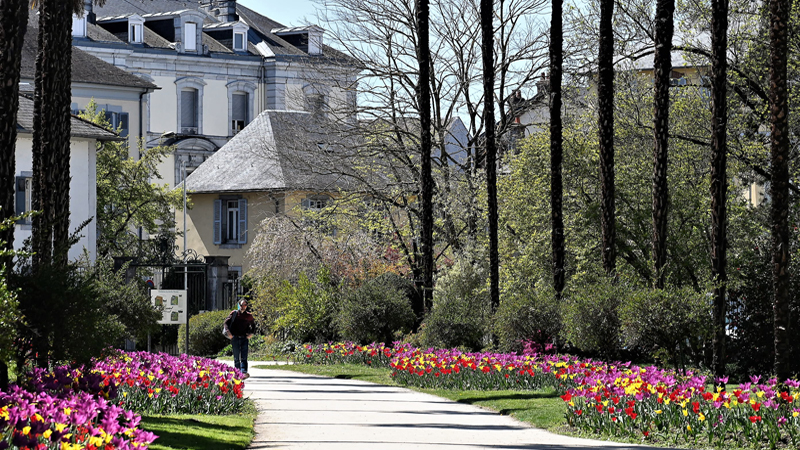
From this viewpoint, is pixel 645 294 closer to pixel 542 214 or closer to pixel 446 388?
pixel 446 388

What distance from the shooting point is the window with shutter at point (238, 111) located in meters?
75.3

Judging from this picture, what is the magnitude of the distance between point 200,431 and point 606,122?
12.4m

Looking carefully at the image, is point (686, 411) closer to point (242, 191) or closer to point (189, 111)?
point (242, 191)

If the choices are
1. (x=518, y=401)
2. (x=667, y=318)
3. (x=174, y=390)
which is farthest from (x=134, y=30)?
(x=518, y=401)

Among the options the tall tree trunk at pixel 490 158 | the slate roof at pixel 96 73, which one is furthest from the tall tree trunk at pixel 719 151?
the slate roof at pixel 96 73

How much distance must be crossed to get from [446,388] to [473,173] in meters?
17.1

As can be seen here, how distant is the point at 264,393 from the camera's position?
20.0m

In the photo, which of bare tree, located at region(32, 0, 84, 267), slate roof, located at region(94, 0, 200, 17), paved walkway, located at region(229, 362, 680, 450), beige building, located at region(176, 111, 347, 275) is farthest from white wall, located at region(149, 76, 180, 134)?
bare tree, located at region(32, 0, 84, 267)

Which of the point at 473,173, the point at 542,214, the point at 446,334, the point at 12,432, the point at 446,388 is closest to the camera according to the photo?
the point at 12,432

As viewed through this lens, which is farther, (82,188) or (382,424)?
(82,188)

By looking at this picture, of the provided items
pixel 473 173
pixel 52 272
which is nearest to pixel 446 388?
pixel 52 272

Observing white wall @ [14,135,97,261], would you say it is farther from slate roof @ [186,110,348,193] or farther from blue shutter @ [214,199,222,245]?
blue shutter @ [214,199,222,245]

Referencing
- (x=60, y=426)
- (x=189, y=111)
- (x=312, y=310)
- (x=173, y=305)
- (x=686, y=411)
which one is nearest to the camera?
(x=60, y=426)

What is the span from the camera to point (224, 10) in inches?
3174
